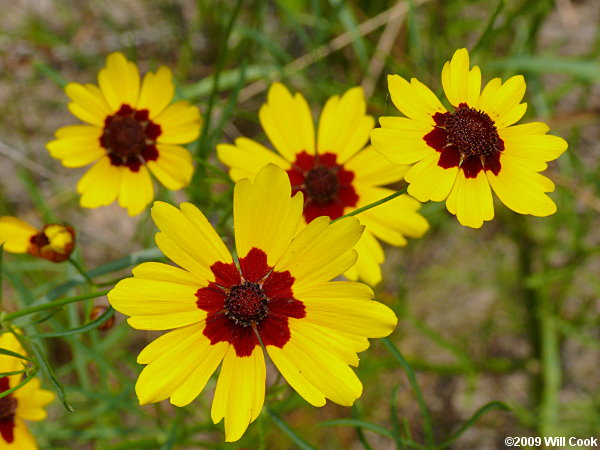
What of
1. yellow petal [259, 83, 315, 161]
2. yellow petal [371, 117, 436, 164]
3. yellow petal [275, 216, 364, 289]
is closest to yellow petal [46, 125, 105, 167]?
yellow petal [259, 83, 315, 161]


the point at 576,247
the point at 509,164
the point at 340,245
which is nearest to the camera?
the point at 340,245

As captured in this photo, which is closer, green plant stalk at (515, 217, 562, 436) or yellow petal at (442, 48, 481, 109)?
yellow petal at (442, 48, 481, 109)

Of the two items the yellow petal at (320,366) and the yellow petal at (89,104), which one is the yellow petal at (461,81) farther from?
the yellow petal at (89,104)

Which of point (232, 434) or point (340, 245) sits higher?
point (340, 245)

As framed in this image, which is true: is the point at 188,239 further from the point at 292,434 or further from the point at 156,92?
the point at 156,92

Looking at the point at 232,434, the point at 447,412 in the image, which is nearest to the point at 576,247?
the point at 447,412

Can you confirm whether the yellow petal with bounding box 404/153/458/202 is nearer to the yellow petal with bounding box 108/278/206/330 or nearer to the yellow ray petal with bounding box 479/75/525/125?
the yellow ray petal with bounding box 479/75/525/125

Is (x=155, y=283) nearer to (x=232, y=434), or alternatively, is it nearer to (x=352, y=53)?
(x=232, y=434)
